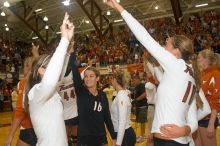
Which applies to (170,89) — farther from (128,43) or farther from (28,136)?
(128,43)

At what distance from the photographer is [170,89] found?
2.45 m

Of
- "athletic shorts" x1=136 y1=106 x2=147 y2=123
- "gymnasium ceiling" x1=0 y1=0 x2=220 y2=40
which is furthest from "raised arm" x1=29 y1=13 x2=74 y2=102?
"gymnasium ceiling" x1=0 y1=0 x2=220 y2=40

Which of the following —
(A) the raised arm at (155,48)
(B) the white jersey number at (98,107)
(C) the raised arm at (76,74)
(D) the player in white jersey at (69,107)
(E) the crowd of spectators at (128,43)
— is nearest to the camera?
(A) the raised arm at (155,48)

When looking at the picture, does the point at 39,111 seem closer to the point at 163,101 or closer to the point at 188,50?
the point at 163,101

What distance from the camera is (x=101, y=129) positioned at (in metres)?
3.38

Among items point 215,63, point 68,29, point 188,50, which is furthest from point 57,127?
point 215,63

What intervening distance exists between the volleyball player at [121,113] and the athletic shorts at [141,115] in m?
4.51

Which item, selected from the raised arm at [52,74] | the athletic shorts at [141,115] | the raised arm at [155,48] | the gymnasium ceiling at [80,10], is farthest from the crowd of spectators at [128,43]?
the raised arm at [52,74]

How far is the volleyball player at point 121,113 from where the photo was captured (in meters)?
3.65

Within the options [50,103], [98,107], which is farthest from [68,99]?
[50,103]

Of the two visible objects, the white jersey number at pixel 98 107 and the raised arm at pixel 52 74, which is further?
the white jersey number at pixel 98 107

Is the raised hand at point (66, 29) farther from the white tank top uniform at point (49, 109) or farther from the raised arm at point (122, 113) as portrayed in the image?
the raised arm at point (122, 113)

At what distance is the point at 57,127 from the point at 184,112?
97cm

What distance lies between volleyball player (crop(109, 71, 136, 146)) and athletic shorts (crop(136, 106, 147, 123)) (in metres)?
4.51
